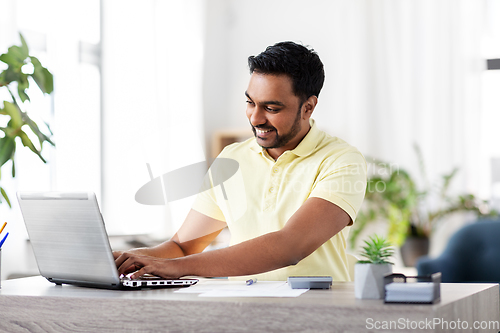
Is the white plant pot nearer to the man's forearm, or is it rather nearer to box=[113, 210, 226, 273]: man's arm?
the man's forearm

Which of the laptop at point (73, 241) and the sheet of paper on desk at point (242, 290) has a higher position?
the laptop at point (73, 241)

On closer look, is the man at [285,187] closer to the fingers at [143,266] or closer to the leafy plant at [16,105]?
the fingers at [143,266]

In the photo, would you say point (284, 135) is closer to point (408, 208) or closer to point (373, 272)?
point (373, 272)

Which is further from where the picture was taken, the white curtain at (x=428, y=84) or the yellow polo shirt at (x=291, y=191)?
the white curtain at (x=428, y=84)

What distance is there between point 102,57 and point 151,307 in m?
3.07

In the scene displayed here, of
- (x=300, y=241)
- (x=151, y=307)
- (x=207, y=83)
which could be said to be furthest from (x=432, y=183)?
(x=151, y=307)

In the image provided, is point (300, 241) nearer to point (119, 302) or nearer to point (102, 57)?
point (119, 302)

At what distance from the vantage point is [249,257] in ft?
4.63

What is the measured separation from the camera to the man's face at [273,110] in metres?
1.68

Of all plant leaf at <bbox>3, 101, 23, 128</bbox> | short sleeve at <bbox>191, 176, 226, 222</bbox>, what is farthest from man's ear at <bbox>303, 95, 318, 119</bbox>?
plant leaf at <bbox>3, 101, 23, 128</bbox>

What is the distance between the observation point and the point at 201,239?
1.85m

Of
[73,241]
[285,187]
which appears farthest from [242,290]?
[285,187]

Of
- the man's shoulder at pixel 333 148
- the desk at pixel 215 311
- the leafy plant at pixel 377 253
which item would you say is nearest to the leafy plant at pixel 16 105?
the desk at pixel 215 311

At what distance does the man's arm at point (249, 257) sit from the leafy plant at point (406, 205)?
3.01m
